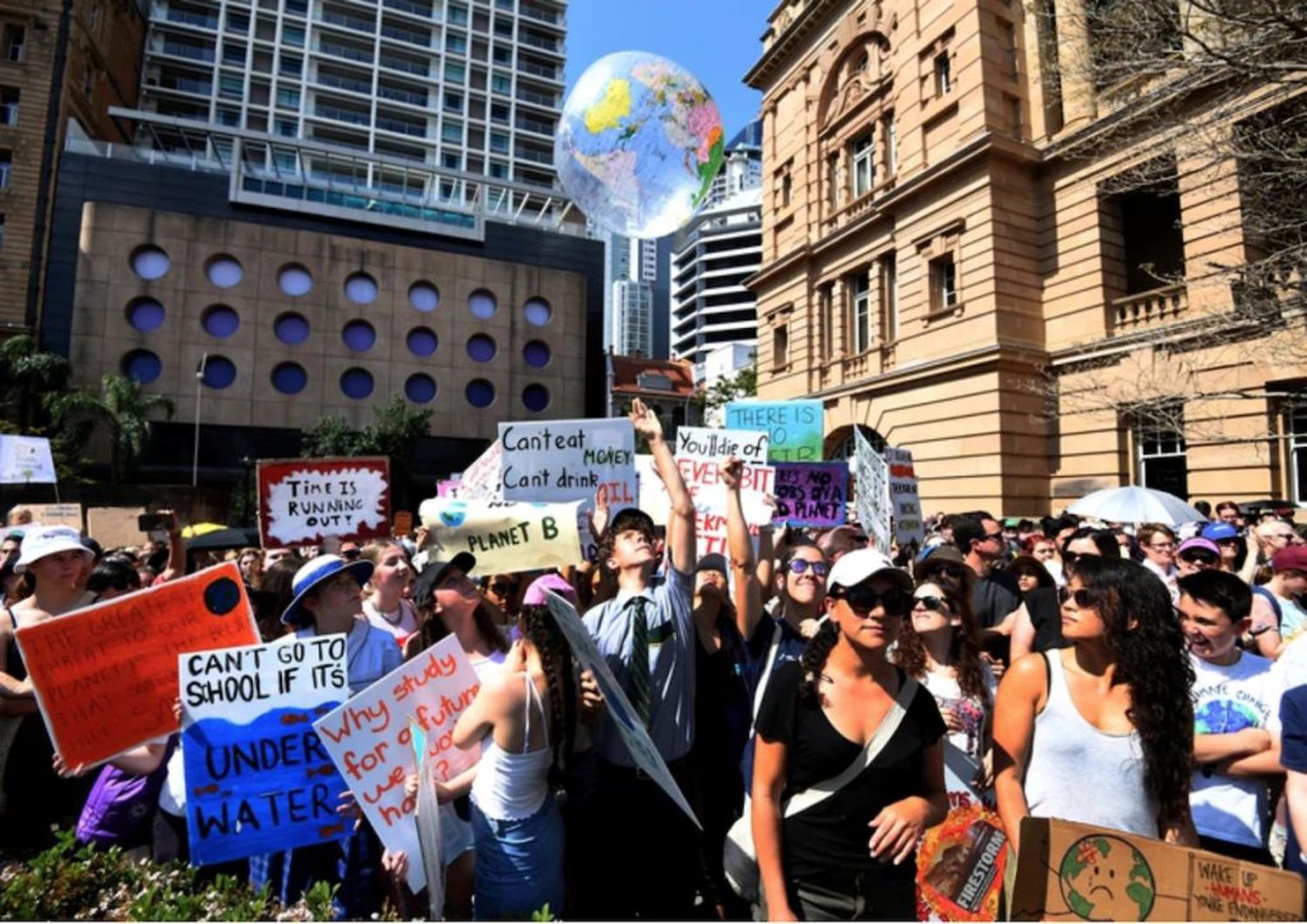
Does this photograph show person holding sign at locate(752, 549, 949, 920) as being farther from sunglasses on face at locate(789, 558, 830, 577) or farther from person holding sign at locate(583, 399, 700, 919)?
sunglasses on face at locate(789, 558, 830, 577)

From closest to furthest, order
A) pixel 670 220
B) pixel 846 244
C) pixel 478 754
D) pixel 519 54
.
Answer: pixel 478 754
pixel 670 220
pixel 846 244
pixel 519 54

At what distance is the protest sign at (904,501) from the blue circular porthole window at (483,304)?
34.6 m

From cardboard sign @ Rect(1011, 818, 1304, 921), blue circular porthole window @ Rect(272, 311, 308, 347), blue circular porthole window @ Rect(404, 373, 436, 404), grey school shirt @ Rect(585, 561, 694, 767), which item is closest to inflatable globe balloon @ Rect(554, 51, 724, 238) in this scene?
grey school shirt @ Rect(585, 561, 694, 767)

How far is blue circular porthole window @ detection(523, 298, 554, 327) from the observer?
41.9 m

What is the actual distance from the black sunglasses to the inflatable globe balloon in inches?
223

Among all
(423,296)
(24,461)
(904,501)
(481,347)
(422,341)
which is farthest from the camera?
(481,347)

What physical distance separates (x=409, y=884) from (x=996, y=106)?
21.4 metres

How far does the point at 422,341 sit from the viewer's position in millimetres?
39562

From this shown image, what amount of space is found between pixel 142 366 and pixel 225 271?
6091 mm

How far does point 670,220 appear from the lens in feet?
25.1

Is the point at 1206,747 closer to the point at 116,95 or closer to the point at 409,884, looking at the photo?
the point at 409,884

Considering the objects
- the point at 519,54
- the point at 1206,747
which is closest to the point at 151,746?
the point at 1206,747

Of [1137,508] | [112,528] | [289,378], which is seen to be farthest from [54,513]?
[289,378]

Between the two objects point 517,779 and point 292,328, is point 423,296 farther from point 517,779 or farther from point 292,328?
point 517,779
